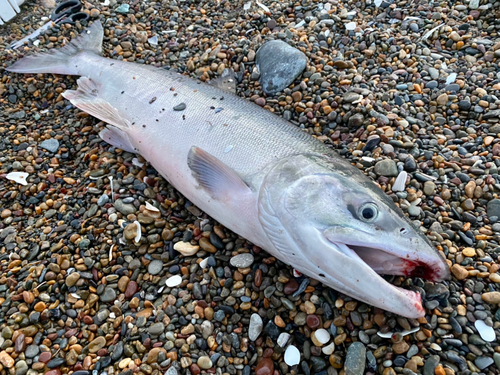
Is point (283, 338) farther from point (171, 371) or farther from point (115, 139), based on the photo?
point (115, 139)

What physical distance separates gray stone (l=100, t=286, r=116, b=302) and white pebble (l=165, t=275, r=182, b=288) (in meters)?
0.44

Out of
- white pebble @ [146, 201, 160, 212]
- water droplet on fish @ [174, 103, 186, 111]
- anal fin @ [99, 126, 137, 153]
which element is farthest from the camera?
anal fin @ [99, 126, 137, 153]

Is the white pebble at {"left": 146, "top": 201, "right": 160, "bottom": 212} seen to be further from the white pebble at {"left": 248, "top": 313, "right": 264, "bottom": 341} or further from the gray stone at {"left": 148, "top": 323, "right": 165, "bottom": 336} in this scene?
the white pebble at {"left": 248, "top": 313, "right": 264, "bottom": 341}

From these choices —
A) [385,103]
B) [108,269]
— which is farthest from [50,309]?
[385,103]

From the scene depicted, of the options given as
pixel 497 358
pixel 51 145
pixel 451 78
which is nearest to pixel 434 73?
pixel 451 78

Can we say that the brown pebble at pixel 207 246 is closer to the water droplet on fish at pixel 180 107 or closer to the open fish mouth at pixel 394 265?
the open fish mouth at pixel 394 265

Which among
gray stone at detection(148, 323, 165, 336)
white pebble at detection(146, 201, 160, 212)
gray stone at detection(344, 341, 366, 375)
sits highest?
white pebble at detection(146, 201, 160, 212)

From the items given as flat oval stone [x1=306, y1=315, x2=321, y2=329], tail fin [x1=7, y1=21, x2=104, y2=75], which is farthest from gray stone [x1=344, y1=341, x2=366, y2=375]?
tail fin [x1=7, y1=21, x2=104, y2=75]

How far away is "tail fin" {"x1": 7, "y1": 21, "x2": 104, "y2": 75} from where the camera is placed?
188 inches

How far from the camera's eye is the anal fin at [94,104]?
12.6 ft

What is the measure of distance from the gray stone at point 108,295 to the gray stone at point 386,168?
100 inches

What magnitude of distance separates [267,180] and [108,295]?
1617 mm

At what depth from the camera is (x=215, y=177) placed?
2926 mm

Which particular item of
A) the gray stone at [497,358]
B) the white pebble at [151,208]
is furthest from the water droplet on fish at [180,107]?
the gray stone at [497,358]
